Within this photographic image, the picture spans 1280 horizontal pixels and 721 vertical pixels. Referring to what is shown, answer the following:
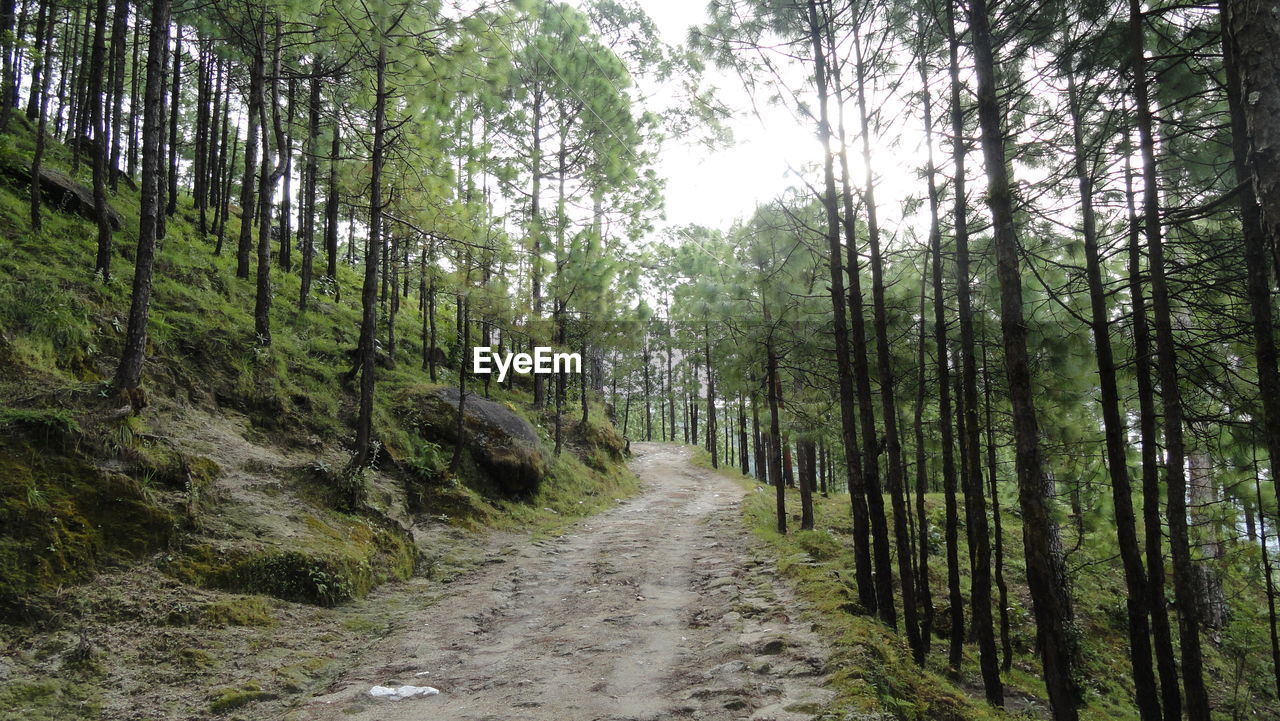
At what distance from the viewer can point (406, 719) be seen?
15.1 ft

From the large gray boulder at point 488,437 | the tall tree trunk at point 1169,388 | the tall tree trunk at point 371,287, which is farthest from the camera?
the large gray boulder at point 488,437

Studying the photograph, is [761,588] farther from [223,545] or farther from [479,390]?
[479,390]

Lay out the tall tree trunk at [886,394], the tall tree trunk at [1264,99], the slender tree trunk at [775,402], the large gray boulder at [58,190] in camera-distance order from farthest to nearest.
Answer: the slender tree trunk at [775,402], the large gray boulder at [58,190], the tall tree trunk at [886,394], the tall tree trunk at [1264,99]

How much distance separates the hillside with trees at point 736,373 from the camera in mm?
5438

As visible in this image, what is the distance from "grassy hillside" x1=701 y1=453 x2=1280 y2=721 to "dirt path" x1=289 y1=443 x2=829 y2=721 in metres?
0.40

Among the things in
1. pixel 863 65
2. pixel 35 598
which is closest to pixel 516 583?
pixel 35 598

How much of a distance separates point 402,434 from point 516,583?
17.2ft

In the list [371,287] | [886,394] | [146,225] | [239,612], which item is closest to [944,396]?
[886,394]

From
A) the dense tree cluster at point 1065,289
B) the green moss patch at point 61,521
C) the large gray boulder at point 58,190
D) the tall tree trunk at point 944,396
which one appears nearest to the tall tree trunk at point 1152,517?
the dense tree cluster at point 1065,289

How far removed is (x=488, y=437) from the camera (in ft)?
47.9

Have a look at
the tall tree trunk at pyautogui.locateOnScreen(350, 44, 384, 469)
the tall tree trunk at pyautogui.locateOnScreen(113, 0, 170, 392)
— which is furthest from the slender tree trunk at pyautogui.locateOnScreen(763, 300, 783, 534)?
the tall tree trunk at pyautogui.locateOnScreen(113, 0, 170, 392)

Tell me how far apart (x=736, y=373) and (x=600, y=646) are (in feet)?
29.0

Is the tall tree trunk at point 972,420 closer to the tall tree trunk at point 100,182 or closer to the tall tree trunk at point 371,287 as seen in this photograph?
the tall tree trunk at point 371,287

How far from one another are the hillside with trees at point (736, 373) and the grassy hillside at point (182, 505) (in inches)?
1.6
